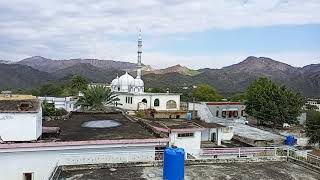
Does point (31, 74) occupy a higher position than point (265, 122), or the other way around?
point (31, 74)

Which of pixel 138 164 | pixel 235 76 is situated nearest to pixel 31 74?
pixel 235 76

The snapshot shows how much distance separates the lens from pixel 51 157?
17.2m

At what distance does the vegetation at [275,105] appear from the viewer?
167ft

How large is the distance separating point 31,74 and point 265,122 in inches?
5080

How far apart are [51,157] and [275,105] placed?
39.4 m

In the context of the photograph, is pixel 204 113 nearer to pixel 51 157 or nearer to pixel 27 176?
pixel 51 157

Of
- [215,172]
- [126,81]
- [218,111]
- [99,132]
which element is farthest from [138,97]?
[215,172]

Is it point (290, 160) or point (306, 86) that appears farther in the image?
point (306, 86)

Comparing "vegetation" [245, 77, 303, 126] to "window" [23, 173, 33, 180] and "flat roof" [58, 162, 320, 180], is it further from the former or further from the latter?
"window" [23, 173, 33, 180]

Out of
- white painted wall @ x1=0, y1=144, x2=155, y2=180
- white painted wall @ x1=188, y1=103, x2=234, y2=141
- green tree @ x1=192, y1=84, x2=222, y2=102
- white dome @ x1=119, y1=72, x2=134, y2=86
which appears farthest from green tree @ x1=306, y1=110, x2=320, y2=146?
green tree @ x1=192, y1=84, x2=222, y2=102

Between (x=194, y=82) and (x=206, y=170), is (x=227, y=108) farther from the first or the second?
(x=194, y=82)

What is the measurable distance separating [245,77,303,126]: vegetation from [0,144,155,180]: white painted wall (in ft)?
120

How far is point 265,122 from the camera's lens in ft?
177

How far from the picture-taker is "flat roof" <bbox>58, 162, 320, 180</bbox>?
43.3 ft
